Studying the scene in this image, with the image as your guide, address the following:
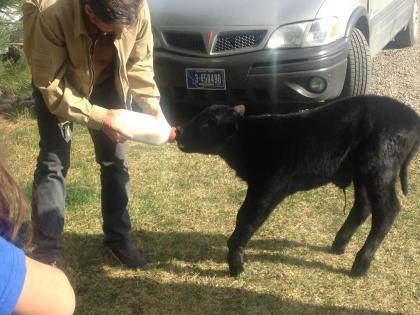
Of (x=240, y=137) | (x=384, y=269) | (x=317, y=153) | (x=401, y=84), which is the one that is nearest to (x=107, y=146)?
(x=240, y=137)

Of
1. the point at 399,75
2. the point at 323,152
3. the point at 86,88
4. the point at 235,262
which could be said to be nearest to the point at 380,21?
the point at 399,75

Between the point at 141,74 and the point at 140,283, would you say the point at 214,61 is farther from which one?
the point at 140,283

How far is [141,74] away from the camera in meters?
3.21

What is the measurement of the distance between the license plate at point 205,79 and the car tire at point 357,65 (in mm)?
1337

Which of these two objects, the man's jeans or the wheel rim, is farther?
the wheel rim

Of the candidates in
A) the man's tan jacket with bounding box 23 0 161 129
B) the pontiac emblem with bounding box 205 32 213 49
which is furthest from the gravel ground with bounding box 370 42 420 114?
the man's tan jacket with bounding box 23 0 161 129

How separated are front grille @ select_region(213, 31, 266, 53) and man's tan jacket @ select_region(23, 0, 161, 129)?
2204 mm

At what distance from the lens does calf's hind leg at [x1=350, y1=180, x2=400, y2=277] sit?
132 inches

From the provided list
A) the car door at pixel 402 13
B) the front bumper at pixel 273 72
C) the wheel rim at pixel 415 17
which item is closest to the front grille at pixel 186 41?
the front bumper at pixel 273 72

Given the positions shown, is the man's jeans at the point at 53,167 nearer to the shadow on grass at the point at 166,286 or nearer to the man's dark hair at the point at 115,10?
the shadow on grass at the point at 166,286

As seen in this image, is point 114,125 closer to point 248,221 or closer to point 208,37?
point 248,221

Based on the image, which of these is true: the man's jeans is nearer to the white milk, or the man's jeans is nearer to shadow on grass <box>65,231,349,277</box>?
the white milk

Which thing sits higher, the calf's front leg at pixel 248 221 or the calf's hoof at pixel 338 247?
the calf's front leg at pixel 248 221

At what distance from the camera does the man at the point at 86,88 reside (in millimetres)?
2691
